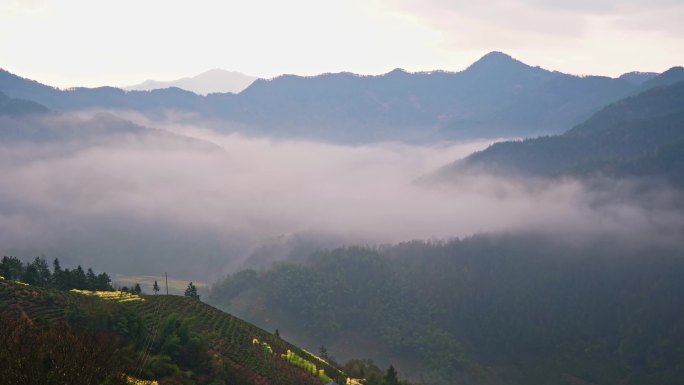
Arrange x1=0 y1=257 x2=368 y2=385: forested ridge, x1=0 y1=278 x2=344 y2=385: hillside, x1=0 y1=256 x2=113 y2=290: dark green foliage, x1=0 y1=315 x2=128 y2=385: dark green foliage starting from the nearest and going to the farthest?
1. x1=0 y1=315 x2=128 y2=385: dark green foliage
2. x1=0 y1=257 x2=368 y2=385: forested ridge
3. x1=0 y1=278 x2=344 y2=385: hillside
4. x1=0 y1=256 x2=113 y2=290: dark green foliage

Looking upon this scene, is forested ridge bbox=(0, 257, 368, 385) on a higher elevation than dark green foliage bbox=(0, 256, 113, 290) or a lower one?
lower

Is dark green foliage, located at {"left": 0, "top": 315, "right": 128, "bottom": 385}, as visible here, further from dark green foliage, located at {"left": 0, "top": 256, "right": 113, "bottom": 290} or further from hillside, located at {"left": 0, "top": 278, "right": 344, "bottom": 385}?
dark green foliage, located at {"left": 0, "top": 256, "right": 113, "bottom": 290}

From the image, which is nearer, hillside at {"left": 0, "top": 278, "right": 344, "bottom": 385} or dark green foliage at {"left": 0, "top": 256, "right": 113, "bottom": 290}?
hillside at {"left": 0, "top": 278, "right": 344, "bottom": 385}

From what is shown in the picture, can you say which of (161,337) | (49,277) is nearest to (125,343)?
(161,337)

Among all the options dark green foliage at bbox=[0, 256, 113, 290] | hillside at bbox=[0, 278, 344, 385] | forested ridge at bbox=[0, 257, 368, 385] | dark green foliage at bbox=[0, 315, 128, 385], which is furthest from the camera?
dark green foliage at bbox=[0, 256, 113, 290]

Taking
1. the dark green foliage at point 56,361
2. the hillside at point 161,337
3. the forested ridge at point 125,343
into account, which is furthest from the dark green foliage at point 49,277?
the dark green foliage at point 56,361

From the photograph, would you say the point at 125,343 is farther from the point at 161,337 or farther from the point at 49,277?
the point at 49,277

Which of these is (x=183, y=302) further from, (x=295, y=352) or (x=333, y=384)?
(x=333, y=384)

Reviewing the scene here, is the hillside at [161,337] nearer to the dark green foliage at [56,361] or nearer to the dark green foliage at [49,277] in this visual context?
the dark green foliage at [56,361]

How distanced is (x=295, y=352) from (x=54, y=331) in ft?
173

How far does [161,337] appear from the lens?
71812mm

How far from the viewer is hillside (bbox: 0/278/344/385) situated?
6275 centimetres

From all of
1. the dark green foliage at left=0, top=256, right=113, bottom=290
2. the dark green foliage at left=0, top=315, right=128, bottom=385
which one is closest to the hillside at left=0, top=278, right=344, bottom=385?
the dark green foliage at left=0, top=315, right=128, bottom=385

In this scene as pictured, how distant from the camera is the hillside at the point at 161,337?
206ft
